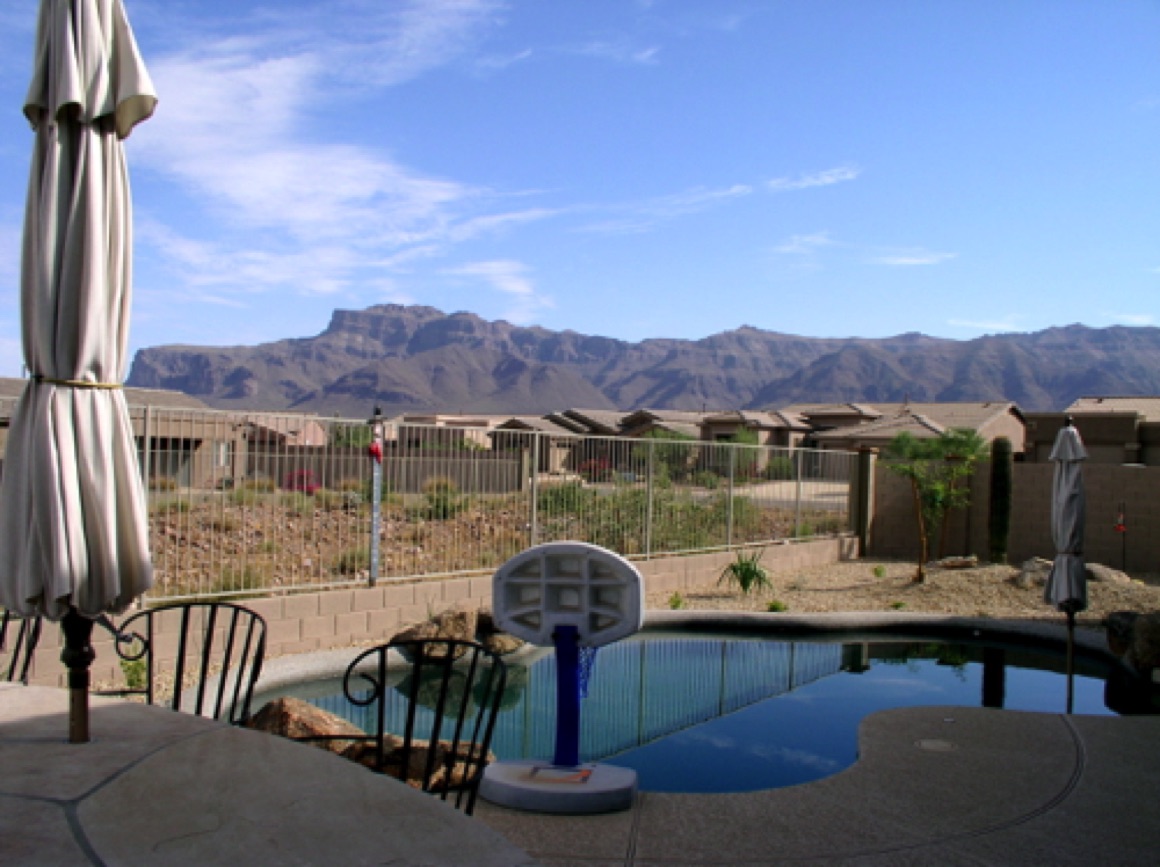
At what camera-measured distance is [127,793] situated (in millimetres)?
2668

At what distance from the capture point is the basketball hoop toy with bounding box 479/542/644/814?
15.8ft

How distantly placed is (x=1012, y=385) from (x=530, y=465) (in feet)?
590

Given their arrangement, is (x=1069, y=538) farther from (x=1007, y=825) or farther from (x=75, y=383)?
(x=75, y=383)

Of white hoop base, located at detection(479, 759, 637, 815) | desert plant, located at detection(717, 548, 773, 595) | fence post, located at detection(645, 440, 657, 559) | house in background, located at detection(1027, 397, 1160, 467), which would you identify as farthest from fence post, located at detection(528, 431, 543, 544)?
house in background, located at detection(1027, 397, 1160, 467)

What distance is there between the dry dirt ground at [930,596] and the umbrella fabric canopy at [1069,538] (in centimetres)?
321

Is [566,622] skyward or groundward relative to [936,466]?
groundward

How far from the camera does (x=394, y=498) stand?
9.90 meters

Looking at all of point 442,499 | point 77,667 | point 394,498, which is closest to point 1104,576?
point 442,499

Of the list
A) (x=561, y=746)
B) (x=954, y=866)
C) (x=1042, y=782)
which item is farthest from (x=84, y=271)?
(x=1042, y=782)

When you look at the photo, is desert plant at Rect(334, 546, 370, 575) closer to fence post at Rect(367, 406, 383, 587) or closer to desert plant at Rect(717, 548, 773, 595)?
fence post at Rect(367, 406, 383, 587)

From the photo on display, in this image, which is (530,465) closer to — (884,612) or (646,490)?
(646,490)

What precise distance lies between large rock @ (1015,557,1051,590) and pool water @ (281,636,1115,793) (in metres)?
2.82

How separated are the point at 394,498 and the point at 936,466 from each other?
1014 cm

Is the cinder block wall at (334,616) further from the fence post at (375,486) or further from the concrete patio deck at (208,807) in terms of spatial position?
the concrete patio deck at (208,807)
